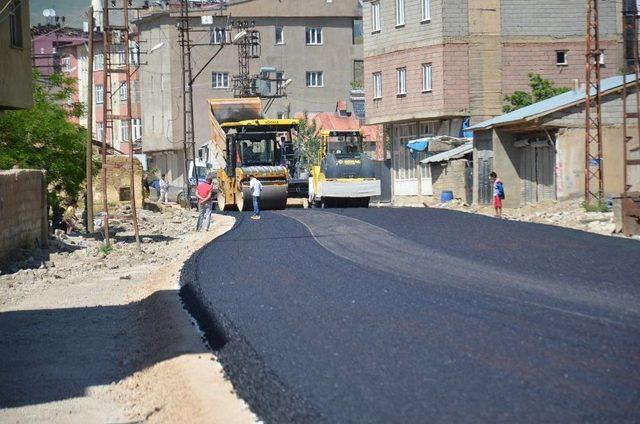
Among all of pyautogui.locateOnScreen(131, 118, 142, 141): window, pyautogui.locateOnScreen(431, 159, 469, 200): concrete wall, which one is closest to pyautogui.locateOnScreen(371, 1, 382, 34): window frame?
pyautogui.locateOnScreen(431, 159, 469, 200): concrete wall

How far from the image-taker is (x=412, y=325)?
1377 cm

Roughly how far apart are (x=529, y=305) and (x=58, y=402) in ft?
19.5

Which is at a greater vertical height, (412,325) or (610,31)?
(610,31)

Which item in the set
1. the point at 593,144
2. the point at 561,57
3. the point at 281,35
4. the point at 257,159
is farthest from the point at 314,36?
the point at 593,144

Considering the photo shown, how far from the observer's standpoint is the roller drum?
163 ft

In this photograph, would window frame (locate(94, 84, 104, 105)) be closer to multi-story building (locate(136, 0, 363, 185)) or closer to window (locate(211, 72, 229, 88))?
multi-story building (locate(136, 0, 363, 185))

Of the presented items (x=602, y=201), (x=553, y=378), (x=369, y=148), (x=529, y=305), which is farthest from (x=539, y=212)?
(x=369, y=148)

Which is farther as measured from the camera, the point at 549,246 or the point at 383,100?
the point at 383,100

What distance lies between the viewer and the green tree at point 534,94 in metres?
58.3

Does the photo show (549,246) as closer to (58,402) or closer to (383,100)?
(58,402)

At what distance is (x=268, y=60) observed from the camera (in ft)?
285

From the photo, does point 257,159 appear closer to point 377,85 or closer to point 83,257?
point 377,85

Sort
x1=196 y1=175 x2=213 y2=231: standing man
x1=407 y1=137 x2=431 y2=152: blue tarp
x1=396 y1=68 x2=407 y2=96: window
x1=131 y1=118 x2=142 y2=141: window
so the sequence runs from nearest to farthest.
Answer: x1=196 y1=175 x2=213 y2=231: standing man
x1=407 y1=137 x2=431 y2=152: blue tarp
x1=396 y1=68 x2=407 y2=96: window
x1=131 y1=118 x2=142 y2=141: window

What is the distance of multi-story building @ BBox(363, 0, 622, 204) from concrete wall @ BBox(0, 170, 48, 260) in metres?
31.4
